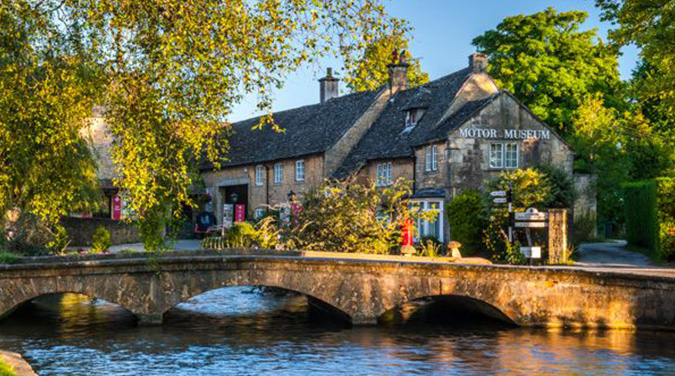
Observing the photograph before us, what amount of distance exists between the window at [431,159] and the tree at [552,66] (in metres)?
12.4

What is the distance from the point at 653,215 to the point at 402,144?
12.6 metres

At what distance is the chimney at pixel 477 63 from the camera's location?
4128 cm

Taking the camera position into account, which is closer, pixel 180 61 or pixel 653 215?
pixel 180 61

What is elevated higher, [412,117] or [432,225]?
[412,117]

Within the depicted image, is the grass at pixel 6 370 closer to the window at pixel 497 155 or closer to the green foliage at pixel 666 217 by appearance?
the green foliage at pixel 666 217

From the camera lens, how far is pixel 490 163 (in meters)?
37.4

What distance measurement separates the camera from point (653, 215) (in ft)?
104

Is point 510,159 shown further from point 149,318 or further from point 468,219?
point 149,318

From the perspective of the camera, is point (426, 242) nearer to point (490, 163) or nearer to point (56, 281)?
point (490, 163)

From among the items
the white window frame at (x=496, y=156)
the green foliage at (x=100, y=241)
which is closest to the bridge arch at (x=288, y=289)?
the green foliage at (x=100, y=241)

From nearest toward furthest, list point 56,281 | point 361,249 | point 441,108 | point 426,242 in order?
point 56,281 < point 361,249 < point 426,242 < point 441,108

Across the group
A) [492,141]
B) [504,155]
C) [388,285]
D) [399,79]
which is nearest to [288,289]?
[388,285]

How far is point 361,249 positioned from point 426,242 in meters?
7.25

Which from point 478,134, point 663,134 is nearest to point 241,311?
point 478,134
